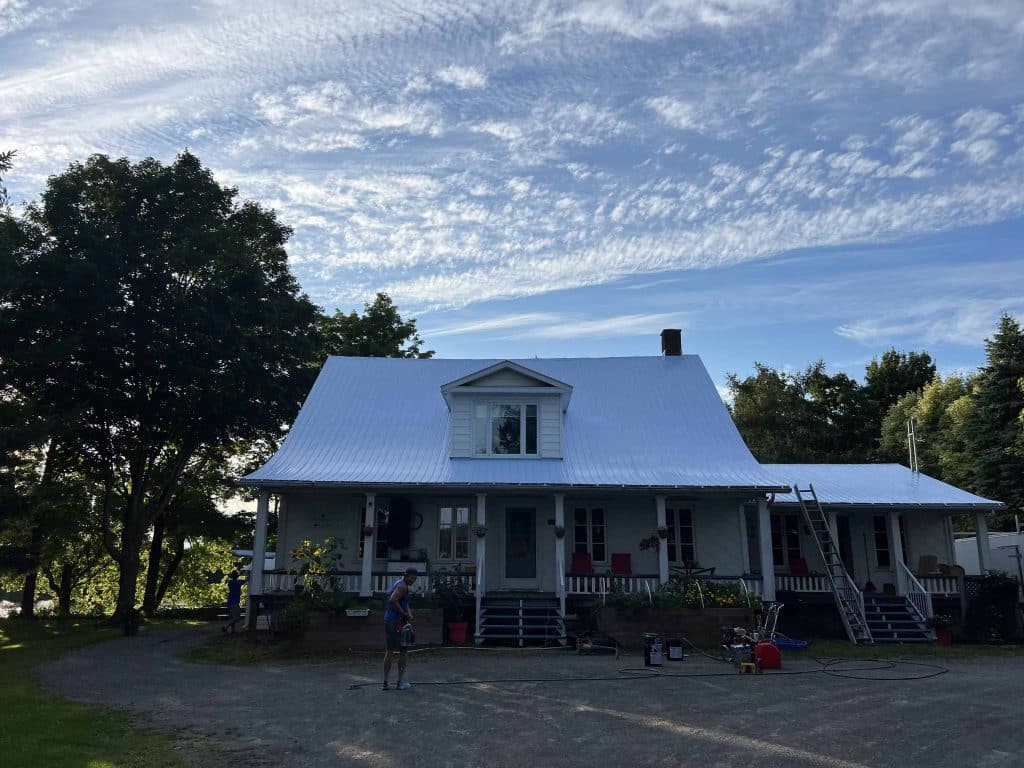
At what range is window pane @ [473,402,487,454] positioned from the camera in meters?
20.8

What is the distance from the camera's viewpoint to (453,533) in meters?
20.2

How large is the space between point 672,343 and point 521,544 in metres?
9.97

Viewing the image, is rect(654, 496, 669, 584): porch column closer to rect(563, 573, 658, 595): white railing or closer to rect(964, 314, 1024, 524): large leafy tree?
rect(563, 573, 658, 595): white railing

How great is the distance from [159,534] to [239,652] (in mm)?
17386

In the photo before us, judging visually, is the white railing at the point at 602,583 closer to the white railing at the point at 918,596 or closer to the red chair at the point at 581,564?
the red chair at the point at 581,564

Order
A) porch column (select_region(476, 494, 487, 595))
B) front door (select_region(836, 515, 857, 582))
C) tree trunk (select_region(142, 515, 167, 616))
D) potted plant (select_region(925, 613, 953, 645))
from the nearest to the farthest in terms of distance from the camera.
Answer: potted plant (select_region(925, 613, 953, 645))
porch column (select_region(476, 494, 487, 595))
front door (select_region(836, 515, 857, 582))
tree trunk (select_region(142, 515, 167, 616))

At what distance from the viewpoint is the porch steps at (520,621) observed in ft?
55.1

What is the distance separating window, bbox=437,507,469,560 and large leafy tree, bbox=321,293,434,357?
57.0 ft

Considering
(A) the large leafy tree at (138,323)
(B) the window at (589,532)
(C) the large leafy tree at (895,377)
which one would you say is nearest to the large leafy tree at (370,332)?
(A) the large leafy tree at (138,323)

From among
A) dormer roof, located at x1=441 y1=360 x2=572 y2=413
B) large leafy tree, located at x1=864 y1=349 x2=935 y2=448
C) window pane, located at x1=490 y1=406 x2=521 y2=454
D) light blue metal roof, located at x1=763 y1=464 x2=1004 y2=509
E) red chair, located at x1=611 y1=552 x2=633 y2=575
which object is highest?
large leafy tree, located at x1=864 y1=349 x2=935 y2=448

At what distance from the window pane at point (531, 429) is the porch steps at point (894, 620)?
9273 millimetres

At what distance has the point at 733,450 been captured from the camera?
21.0 meters

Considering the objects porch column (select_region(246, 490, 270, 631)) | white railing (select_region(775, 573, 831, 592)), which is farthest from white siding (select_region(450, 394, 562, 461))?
white railing (select_region(775, 573, 831, 592))

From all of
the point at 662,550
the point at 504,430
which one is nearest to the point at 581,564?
the point at 662,550
